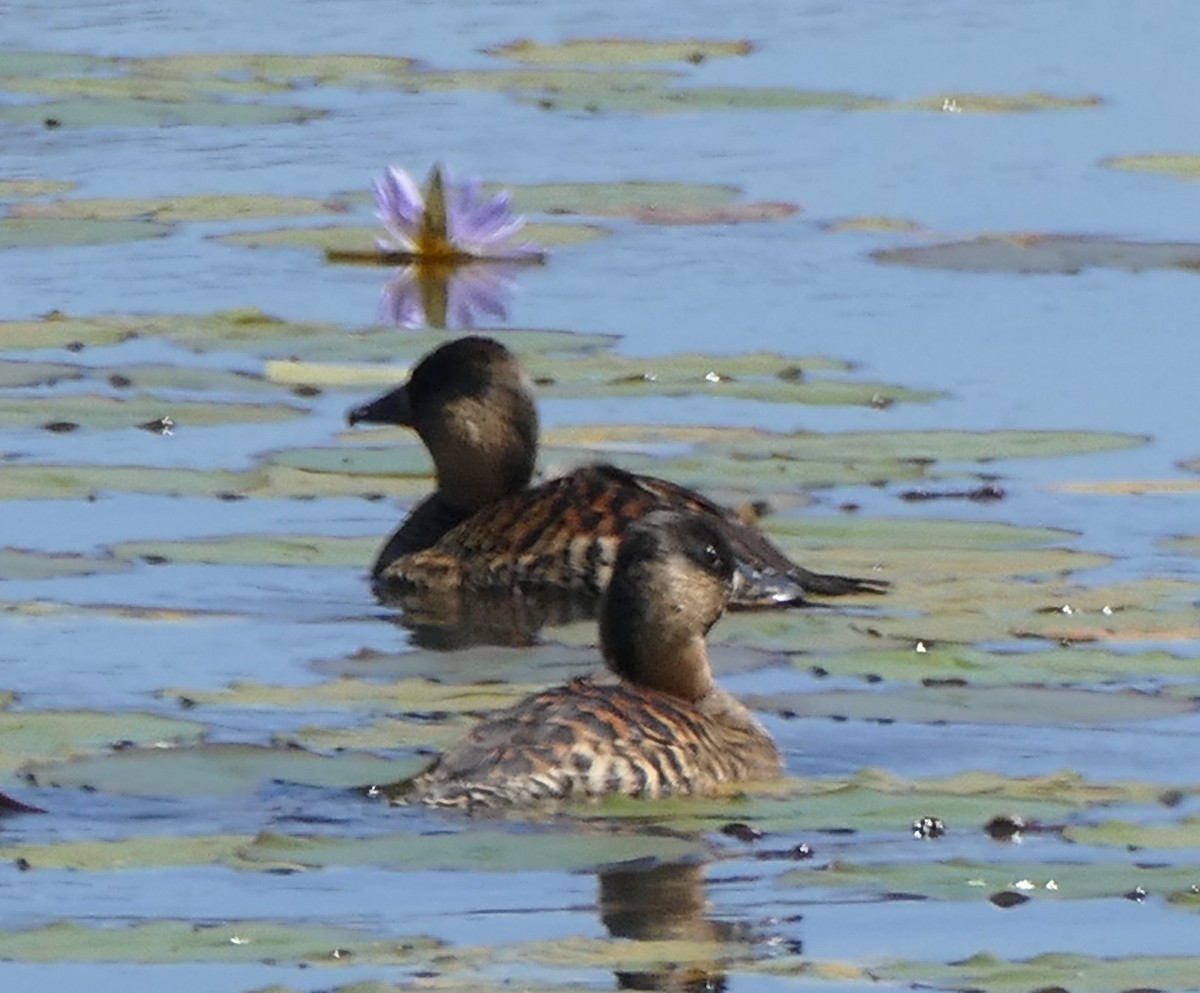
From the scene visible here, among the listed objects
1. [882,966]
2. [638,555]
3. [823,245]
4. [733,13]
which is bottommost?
[882,966]

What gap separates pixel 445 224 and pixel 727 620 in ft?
18.1

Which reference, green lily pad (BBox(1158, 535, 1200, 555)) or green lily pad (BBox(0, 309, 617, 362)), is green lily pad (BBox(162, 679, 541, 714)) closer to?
green lily pad (BBox(1158, 535, 1200, 555))

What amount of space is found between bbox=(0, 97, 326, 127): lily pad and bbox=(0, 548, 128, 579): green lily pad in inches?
294

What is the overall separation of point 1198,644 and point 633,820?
196cm

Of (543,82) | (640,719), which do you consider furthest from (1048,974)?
(543,82)

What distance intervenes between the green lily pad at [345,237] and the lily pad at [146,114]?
2174 mm

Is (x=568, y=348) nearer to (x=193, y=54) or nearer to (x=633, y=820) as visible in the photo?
(x=633, y=820)

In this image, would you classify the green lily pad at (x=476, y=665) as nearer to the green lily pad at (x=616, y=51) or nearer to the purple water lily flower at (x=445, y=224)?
the purple water lily flower at (x=445, y=224)

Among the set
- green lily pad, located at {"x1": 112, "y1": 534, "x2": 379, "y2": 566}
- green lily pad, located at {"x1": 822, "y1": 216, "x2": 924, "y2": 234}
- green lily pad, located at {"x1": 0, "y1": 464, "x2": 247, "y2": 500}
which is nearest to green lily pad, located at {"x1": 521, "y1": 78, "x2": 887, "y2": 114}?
green lily pad, located at {"x1": 822, "y1": 216, "x2": 924, "y2": 234}

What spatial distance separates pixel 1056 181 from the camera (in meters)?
16.6

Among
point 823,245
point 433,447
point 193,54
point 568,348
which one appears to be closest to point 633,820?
point 433,447

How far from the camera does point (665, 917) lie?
7.25 m

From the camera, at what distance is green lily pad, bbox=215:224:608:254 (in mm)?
15086

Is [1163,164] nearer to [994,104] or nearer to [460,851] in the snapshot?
[994,104]
